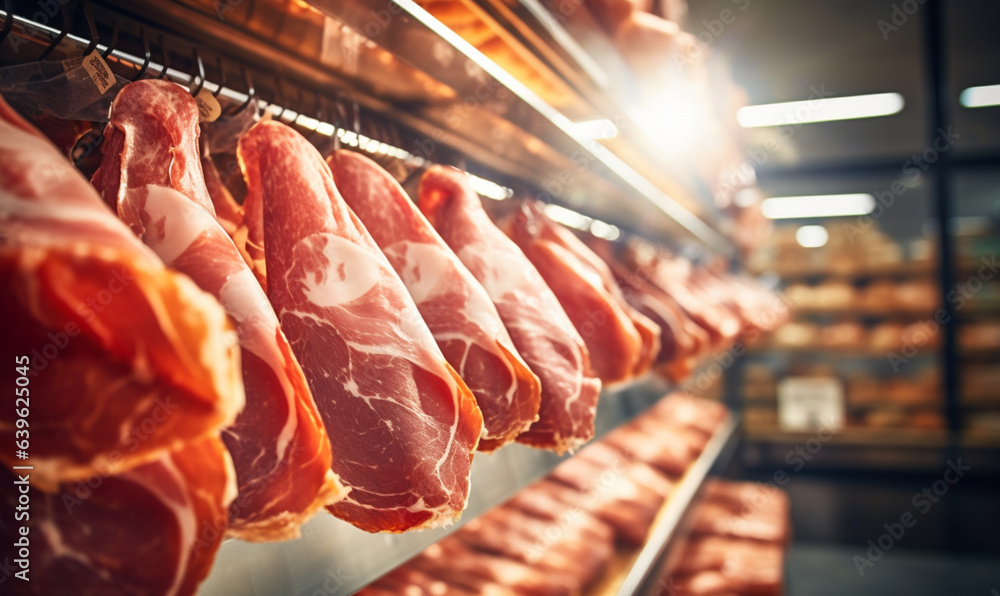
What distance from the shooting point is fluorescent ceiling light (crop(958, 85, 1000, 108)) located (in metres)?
5.14

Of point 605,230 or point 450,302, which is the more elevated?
point 605,230

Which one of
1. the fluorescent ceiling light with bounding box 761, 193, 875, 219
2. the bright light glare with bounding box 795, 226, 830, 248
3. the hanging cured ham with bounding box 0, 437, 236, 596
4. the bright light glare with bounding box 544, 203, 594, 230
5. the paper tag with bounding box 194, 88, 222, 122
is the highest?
the fluorescent ceiling light with bounding box 761, 193, 875, 219

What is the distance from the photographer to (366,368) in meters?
0.83

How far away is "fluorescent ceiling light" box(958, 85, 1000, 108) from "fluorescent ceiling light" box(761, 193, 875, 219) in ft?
3.73

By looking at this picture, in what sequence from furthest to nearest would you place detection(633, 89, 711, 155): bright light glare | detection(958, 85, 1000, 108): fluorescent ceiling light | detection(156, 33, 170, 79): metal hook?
detection(958, 85, 1000, 108): fluorescent ceiling light → detection(633, 89, 711, 155): bright light glare → detection(156, 33, 170, 79): metal hook

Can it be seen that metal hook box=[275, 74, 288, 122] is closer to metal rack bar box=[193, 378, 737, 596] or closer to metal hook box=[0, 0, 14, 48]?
metal hook box=[0, 0, 14, 48]

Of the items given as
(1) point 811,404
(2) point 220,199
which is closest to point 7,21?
(2) point 220,199

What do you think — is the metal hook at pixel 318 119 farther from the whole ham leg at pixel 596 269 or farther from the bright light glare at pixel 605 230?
the bright light glare at pixel 605 230

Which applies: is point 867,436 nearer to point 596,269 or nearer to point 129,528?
point 596,269

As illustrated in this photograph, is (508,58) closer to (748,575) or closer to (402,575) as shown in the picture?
(402,575)

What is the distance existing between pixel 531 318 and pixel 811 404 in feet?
17.3

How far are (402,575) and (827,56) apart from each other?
4696 mm

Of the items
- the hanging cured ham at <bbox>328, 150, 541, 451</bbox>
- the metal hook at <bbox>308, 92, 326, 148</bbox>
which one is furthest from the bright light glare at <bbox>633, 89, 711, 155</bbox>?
the hanging cured ham at <bbox>328, 150, 541, 451</bbox>

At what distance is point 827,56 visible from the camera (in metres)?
4.79
